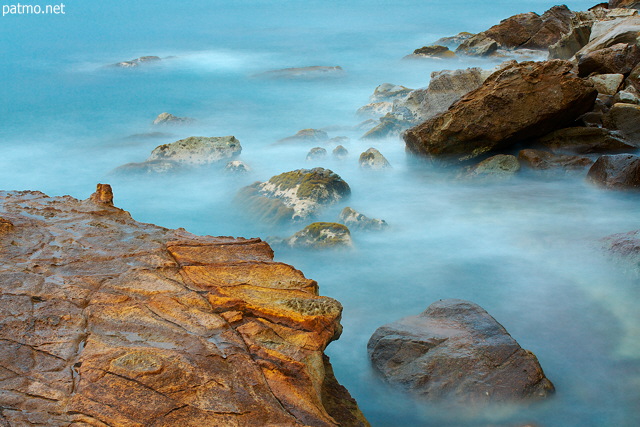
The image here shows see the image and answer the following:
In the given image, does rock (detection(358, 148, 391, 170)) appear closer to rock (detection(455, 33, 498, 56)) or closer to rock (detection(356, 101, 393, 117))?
rock (detection(356, 101, 393, 117))

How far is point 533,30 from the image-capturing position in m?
20.5

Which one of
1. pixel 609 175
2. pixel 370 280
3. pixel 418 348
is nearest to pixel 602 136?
pixel 609 175

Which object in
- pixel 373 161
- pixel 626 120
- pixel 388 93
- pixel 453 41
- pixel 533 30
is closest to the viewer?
pixel 626 120

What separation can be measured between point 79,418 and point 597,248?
560 centimetres

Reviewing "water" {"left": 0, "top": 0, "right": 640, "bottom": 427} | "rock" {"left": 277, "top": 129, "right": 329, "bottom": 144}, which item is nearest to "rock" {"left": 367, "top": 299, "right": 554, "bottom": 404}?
"water" {"left": 0, "top": 0, "right": 640, "bottom": 427}

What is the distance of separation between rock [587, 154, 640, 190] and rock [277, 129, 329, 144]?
5720 mm

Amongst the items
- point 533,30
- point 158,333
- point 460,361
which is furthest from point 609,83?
point 533,30

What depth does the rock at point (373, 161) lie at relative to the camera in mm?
10219

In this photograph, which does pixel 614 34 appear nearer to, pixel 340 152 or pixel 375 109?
pixel 375 109

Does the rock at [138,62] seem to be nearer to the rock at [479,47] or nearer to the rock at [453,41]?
the rock at [453,41]

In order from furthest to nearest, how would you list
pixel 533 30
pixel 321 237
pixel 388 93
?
pixel 533 30 < pixel 388 93 < pixel 321 237

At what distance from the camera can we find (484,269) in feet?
21.6

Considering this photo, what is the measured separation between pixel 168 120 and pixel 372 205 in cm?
745

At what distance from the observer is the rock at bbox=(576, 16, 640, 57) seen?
12336 millimetres
